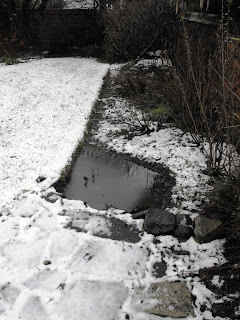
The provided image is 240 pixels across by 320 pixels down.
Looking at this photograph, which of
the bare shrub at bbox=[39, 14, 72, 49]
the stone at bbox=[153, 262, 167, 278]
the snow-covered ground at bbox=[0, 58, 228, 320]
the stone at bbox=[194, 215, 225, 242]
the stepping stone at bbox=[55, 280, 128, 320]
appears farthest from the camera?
the bare shrub at bbox=[39, 14, 72, 49]

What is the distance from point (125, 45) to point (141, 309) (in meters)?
9.45

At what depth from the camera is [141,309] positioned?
2.41 meters

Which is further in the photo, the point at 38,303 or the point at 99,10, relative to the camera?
the point at 99,10

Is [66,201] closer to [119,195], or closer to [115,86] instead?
[119,195]

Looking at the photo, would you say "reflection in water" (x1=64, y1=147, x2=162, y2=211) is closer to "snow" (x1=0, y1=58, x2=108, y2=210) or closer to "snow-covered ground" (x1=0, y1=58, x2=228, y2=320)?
"snow-covered ground" (x1=0, y1=58, x2=228, y2=320)

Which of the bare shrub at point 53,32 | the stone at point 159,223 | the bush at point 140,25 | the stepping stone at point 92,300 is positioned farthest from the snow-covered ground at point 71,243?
the bare shrub at point 53,32

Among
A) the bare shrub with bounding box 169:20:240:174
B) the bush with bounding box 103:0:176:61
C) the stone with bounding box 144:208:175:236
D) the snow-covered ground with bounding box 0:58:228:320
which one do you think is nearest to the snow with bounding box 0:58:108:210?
the snow-covered ground with bounding box 0:58:228:320

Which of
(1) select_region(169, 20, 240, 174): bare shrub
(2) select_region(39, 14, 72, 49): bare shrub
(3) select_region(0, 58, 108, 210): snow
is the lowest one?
(3) select_region(0, 58, 108, 210): snow

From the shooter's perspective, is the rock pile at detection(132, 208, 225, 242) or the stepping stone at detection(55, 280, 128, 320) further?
the rock pile at detection(132, 208, 225, 242)

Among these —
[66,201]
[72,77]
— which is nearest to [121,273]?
[66,201]

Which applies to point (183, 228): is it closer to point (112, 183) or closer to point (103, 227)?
point (103, 227)

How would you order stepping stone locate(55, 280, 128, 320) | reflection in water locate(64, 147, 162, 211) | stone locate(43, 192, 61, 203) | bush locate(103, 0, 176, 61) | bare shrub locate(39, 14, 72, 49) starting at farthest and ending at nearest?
bare shrub locate(39, 14, 72, 49)
bush locate(103, 0, 176, 61)
reflection in water locate(64, 147, 162, 211)
stone locate(43, 192, 61, 203)
stepping stone locate(55, 280, 128, 320)

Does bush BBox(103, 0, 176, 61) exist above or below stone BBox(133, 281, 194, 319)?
above

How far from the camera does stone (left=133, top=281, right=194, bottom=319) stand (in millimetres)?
2383
